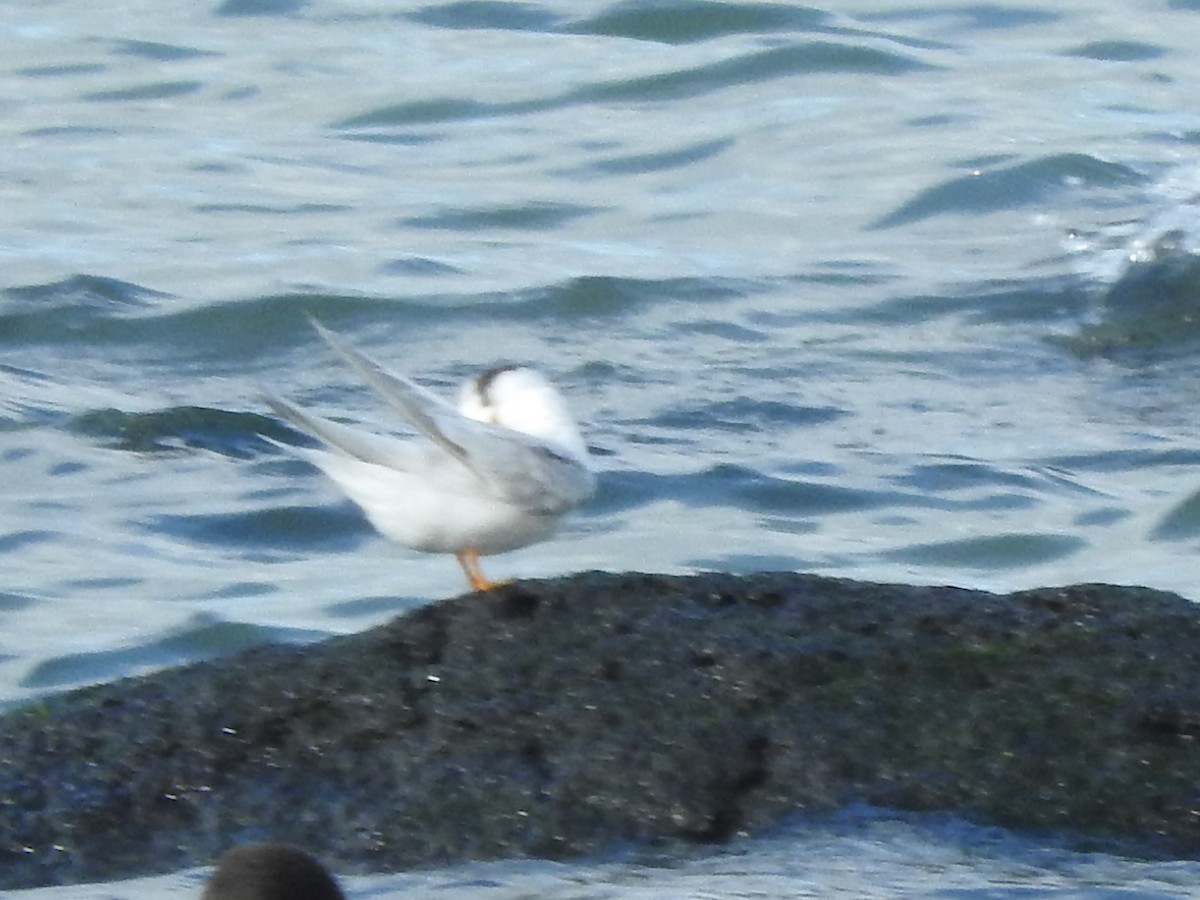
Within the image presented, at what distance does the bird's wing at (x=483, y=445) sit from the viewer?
16.8ft

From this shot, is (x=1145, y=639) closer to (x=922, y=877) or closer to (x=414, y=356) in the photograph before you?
(x=922, y=877)

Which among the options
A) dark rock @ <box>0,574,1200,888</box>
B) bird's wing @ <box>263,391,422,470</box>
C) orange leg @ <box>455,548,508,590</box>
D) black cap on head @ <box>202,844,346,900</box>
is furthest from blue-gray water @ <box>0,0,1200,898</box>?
orange leg @ <box>455,548,508,590</box>

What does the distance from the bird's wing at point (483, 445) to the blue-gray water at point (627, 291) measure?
4.65 feet

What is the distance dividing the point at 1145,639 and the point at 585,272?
686 cm

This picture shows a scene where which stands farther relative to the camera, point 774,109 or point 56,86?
point 56,86

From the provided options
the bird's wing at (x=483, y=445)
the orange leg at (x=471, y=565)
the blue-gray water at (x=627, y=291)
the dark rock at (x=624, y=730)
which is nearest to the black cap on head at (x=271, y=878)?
the blue-gray water at (x=627, y=291)

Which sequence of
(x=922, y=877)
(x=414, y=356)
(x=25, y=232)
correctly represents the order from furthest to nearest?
(x=25, y=232) < (x=414, y=356) < (x=922, y=877)

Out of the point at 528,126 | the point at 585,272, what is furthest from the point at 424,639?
the point at 528,126

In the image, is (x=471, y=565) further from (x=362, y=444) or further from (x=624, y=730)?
(x=624, y=730)

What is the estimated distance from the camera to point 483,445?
5230mm

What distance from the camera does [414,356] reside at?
9961 millimetres

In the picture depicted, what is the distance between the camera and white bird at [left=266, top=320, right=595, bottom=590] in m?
5.19

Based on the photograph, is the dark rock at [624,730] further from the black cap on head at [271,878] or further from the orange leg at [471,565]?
the black cap on head at [271,878]

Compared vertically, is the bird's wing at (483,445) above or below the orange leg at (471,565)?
above
